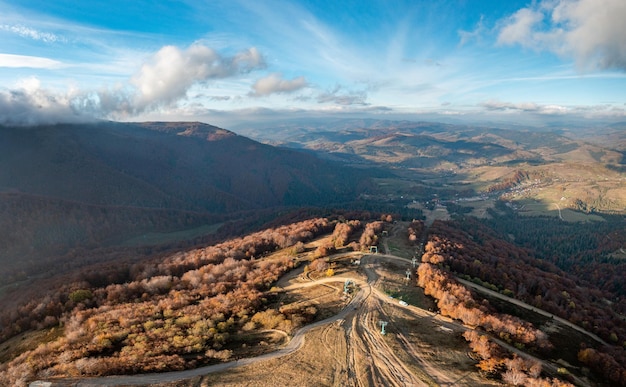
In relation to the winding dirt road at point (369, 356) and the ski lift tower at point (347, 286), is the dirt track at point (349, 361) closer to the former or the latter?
the winding dirt road at point (369, 356)

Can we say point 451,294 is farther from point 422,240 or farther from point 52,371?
point 52,371

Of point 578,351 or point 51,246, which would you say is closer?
point 578,351

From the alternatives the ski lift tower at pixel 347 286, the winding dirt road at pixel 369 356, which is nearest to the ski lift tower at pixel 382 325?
the winding dirt road at pixel 369 356

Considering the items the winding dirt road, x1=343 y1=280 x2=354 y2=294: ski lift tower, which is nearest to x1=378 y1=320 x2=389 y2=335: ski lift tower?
the winding dirt road

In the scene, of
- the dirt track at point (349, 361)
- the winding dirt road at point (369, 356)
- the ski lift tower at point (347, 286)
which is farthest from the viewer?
the ski lift tower at point (347, 286)

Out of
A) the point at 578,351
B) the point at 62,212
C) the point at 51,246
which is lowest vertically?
the point at 51,246

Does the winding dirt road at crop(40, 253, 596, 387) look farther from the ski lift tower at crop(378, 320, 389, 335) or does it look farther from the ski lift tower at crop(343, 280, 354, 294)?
the ski lift tower at crop(343, 280, 354, 294)

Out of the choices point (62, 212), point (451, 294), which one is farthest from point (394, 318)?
point (62, 212)

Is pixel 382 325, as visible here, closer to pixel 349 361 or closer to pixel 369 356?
pixel 369 356

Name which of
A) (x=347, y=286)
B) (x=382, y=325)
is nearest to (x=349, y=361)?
(x=382, y=325)

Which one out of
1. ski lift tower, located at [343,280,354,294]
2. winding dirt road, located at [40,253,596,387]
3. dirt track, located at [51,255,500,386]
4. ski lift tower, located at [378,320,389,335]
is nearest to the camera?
winding dirt road, located at [40,253,596,387]

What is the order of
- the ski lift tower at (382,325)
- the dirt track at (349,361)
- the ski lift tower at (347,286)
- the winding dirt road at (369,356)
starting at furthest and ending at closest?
the ski lift tower at (347,286)
the ski lift tower at (382,325)
the dirt track at (349,361)
the winding dirt road at (369,356)
